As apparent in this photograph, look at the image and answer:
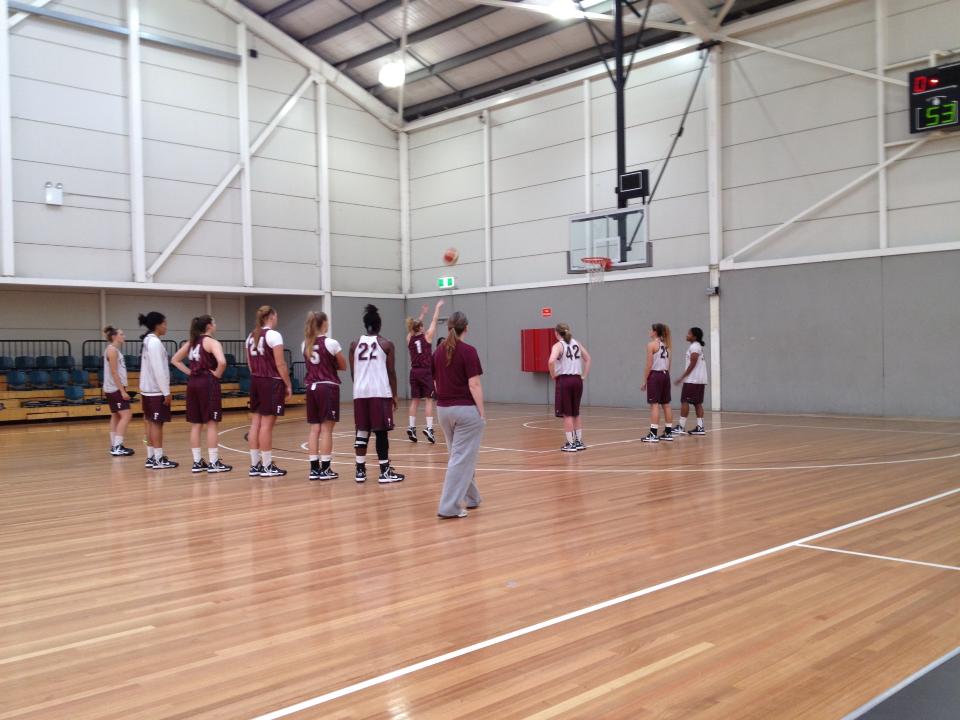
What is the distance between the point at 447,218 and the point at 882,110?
12.0m

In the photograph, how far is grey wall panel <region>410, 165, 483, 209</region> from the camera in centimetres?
2264

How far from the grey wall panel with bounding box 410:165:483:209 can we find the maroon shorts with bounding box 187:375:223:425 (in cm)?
1454

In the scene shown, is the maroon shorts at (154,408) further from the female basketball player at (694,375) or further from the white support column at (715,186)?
the white support column at (715,186)

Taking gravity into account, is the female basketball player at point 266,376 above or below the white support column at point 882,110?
below

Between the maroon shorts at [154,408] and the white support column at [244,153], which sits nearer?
the maroon shorts at [154,408]

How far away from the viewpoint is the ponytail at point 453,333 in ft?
21.2

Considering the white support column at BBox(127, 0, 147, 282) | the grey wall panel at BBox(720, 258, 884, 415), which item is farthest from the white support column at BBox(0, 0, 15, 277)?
the grey wall panel at BBox(720, 258, 884, 415)

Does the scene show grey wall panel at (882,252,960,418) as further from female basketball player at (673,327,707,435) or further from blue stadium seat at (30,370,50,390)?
blue stadium seat at (30,370,50,390)

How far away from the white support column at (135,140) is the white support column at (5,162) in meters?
2.52

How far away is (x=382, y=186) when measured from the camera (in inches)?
947

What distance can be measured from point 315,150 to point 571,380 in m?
14.4

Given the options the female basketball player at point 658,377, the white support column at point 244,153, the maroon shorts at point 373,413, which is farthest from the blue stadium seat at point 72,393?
the female basketball player at point 658,377

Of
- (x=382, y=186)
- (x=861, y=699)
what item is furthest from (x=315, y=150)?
(x=861, y=699)

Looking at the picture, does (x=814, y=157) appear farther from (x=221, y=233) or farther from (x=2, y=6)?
(x=2, y=6)
